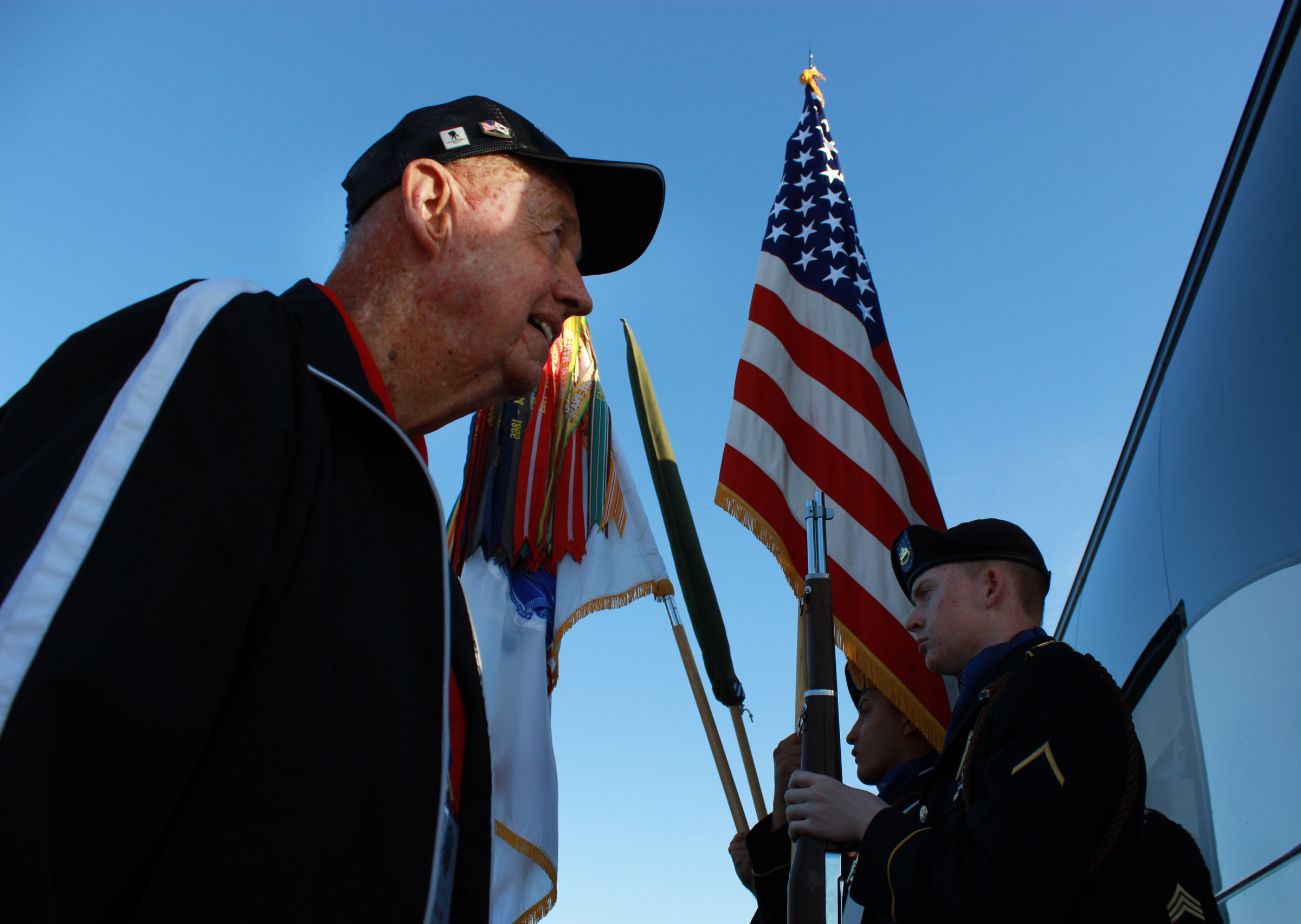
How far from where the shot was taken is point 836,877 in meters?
2.56

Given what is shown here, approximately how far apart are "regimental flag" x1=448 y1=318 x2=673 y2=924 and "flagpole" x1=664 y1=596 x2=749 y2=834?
62 cm

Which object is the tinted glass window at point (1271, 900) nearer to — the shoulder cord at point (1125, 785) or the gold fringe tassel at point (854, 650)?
the shoulder cord at point (1125, 785)

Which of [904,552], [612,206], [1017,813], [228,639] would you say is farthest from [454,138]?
[904,552]

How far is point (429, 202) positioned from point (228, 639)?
832 mm

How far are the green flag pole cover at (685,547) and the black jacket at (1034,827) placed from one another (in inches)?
Answer: 81.3

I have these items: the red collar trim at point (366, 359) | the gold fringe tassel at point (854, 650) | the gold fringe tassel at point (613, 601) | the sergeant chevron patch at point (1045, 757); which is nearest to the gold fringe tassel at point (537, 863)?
the gold fringe tassel at point (613, 601)

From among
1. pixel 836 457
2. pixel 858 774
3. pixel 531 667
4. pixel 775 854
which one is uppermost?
pixel 836 457

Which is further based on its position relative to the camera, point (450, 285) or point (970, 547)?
point (970, 547)

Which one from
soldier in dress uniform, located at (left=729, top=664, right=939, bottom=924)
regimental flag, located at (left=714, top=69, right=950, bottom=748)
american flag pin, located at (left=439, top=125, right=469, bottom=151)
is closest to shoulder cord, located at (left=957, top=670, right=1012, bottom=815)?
soldier in dress uniform, located at (left=729, top=664, right=939, bottom=924)

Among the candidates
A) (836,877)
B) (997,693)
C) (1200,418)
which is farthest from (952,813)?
(1200,418)

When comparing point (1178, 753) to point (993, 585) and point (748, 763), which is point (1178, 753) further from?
point (748, 763)

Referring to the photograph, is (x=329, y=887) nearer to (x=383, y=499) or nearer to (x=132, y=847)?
(x=132, y=847)

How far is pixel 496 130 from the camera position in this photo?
1.45m

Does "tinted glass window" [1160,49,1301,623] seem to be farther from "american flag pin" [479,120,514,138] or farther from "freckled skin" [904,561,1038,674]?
"american flag pin" [479,120,514,138]
